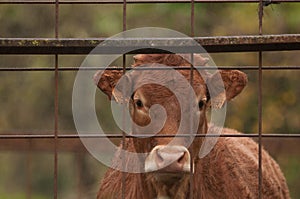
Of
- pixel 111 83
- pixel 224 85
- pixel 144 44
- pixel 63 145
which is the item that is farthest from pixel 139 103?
pixel 63 145

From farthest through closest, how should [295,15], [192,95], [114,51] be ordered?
[295,15] < [192,95] < [114,51]

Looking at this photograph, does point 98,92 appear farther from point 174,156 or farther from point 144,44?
point 144,44

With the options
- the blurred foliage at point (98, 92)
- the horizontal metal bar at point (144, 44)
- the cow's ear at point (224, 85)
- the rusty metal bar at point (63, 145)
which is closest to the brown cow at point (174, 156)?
the cow's ear at point (224, 85)

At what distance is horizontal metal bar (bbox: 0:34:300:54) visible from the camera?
15.0 feet

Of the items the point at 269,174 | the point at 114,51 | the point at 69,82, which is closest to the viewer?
the point at 114,51

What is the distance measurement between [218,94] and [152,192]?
Answer: 2.44 feet

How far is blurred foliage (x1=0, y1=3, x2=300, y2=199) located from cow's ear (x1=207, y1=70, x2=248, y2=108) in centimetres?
493

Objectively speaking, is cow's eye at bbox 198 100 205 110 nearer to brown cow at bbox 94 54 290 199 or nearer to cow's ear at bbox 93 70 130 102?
brown cow at bbox 94 54 290 199

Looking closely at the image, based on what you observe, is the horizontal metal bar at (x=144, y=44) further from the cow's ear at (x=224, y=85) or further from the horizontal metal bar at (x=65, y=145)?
the horizontal metal bar at (x=65, y=145)

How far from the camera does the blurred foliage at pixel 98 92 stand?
12.4m

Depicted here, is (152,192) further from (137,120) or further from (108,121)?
(108,121)

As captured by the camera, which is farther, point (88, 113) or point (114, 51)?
point (88, 113)

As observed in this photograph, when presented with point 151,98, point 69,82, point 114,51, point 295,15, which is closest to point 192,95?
point 151,98

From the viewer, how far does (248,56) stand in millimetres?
13164
